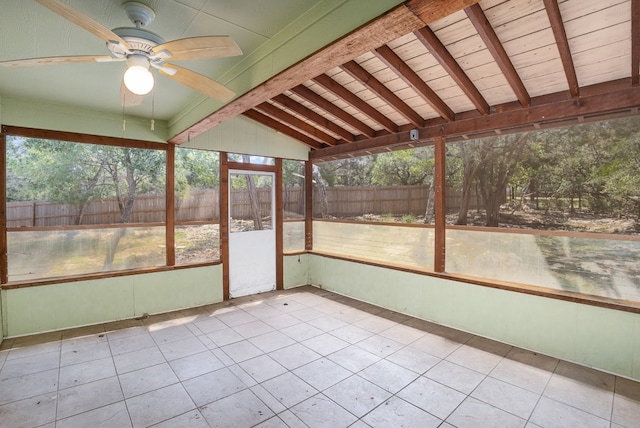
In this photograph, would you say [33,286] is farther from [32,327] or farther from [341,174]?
[341,174]

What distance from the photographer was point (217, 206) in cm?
473

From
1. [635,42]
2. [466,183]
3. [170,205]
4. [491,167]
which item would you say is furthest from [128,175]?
[635,42]

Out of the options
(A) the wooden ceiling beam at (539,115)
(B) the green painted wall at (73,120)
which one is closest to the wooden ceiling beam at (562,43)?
(A) the wooden ceiling beam at (539,115)

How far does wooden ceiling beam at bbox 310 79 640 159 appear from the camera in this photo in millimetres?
2650

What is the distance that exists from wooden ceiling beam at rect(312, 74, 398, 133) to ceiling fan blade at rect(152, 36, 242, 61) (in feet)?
5.33

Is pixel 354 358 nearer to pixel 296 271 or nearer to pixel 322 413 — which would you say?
pixel 322 413

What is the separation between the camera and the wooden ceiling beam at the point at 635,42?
1924mm

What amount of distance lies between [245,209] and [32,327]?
283cm

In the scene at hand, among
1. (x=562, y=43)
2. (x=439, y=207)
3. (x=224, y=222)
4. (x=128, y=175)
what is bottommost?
(x=224, y=222)

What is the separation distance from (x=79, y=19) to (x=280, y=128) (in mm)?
3638

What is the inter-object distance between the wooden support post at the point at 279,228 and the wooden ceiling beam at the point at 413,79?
2.73 m

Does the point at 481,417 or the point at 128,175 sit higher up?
the point at 128,175

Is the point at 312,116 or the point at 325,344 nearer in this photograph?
the point at 325,344

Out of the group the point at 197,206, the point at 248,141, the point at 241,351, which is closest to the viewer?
the point at 241,351
